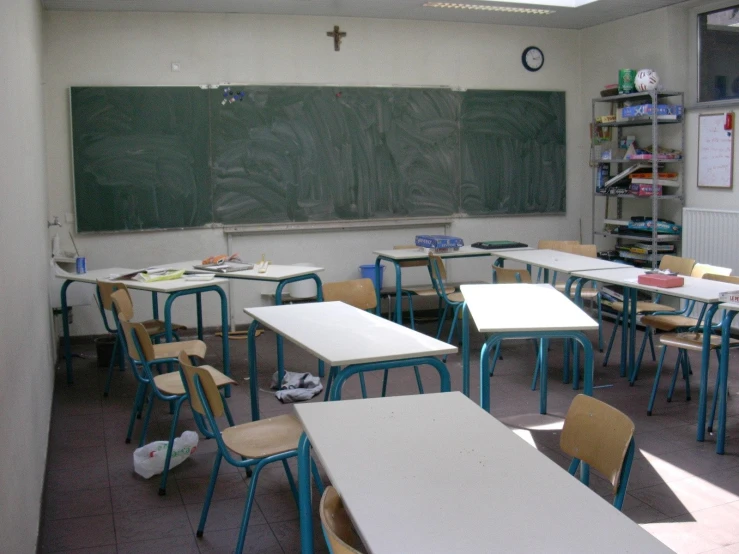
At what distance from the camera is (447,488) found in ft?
5.82

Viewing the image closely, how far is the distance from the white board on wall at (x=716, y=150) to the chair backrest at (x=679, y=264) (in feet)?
4.59

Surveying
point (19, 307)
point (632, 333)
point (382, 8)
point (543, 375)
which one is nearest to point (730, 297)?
point (543, 375)

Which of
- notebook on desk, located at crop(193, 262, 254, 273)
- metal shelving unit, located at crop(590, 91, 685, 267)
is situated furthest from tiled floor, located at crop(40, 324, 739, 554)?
metal shelving unit, located at crop(590, 91, 685, 267)

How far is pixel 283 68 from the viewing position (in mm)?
7023

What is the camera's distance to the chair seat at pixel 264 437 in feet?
9.29

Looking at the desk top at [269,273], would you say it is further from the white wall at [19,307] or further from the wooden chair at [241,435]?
the wooden chair at [241,435]

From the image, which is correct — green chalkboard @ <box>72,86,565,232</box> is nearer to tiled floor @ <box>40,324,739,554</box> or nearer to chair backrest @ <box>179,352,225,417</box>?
tiled floor @ <box>40,324,739,554</box>

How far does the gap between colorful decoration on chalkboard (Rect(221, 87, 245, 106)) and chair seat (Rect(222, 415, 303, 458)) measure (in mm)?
4308

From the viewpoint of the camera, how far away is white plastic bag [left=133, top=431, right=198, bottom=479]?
A: 12.3 ft

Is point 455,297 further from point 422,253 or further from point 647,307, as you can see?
point 647,307

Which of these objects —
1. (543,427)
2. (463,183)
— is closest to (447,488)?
(543,427)

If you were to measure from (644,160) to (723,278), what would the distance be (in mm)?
2262

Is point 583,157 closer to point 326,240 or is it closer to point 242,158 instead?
point 326,240

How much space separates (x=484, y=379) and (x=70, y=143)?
4.46 metres
